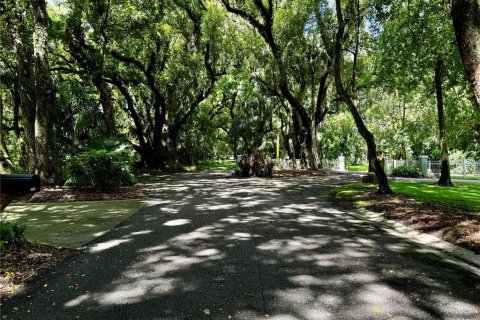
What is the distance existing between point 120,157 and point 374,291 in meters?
10.6

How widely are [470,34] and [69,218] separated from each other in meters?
8.47

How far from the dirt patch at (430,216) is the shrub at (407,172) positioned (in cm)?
1279

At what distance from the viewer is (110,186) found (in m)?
12.0

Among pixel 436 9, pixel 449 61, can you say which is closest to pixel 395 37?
pixel 436 9

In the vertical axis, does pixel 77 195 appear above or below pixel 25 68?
below

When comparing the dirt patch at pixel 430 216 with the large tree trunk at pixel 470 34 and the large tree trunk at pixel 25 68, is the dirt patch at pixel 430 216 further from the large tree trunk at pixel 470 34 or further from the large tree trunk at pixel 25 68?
the large tree trunk at pixel 25 68

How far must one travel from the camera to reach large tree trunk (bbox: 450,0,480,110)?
16.6 ft

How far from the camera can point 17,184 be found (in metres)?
3.73

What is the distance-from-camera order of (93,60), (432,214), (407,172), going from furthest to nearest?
(407,172)
(93,60)
(432,214)

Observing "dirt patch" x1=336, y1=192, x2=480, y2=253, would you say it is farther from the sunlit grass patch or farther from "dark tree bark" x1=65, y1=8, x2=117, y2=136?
the sunlit grass patch

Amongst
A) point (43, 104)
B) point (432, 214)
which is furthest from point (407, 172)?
point (43, 104)

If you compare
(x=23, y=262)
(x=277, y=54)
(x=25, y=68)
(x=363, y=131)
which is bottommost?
(x=23, y=262)

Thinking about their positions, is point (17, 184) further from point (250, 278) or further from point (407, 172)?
point (407, 172)

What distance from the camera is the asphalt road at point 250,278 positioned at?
11.0 feet
